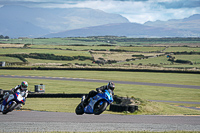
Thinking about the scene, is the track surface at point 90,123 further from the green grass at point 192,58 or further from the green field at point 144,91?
the green grass at point 192,58

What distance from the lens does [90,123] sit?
24281 millimetres

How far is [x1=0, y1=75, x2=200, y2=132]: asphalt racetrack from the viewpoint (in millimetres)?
22125

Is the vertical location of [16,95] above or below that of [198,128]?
above

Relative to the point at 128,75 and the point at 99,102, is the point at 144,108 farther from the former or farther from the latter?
the point at 128,75

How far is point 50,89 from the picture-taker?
54.9 metres

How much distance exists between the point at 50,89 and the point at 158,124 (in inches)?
1283

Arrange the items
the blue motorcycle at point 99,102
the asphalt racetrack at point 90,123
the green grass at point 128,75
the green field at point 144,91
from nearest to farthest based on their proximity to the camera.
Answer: the blue motorcycle at point 99,102
the asphalt racetrack at point 90,123
the green field at point 144,91
the green grass at point 128,75

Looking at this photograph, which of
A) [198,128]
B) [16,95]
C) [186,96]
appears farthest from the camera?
[186,96]

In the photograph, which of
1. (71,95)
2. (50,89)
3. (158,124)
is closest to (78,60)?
(50,89)

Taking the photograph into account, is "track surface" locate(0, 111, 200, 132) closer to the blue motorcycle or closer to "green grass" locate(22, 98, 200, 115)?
"green grass" locate(22, 98, 200, 115)

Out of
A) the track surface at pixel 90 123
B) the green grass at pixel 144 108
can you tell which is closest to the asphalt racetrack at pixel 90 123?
the track surface at pixel 90 123

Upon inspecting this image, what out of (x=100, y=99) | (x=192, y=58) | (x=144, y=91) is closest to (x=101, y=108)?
(x=100, y=99)

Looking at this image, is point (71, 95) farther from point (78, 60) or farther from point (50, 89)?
point (78, 60)

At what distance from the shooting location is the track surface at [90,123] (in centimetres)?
2214
